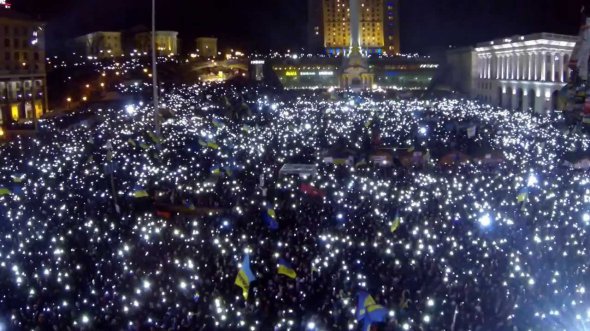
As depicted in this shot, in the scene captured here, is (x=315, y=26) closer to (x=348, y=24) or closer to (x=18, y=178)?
(x=348, y=24)

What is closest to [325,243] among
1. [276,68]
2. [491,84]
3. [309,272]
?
[309,272]

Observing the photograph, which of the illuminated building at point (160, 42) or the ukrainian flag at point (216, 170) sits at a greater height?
the illuminated building at point (160, 42)

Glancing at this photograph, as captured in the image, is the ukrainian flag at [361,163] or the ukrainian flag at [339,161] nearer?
the ukrainian flag at [361,163]

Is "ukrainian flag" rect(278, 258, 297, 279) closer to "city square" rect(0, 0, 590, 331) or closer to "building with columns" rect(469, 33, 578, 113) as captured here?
"city square" rect(0, 0, 590, 331)

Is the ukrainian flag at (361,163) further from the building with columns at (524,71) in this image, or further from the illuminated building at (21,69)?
the building with columns at (524,71)

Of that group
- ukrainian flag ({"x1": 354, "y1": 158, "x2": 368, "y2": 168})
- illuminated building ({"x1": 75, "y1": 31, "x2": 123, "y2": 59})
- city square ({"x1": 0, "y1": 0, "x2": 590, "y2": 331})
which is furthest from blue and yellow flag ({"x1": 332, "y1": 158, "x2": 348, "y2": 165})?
illuminated building ({"x1": 75, "y1": 31, "x2": 123, "y2": 59})

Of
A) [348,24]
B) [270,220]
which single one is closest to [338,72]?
[348,24]

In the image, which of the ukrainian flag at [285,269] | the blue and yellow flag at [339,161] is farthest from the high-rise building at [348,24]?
the ukrainian flag at [285,269]
